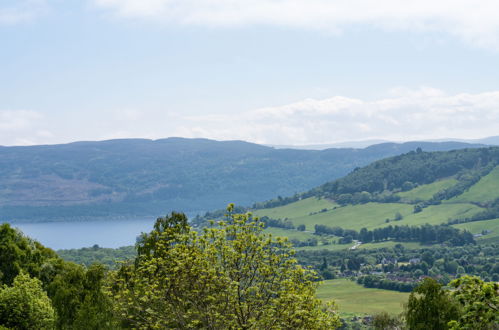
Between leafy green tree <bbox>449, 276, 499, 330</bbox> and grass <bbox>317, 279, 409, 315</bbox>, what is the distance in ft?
424

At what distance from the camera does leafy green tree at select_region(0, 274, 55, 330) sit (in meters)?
30.7

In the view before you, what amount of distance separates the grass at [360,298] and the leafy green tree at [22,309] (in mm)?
117047

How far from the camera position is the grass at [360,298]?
5886 inches

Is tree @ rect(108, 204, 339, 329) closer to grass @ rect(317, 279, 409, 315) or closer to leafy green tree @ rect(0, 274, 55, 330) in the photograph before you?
leafy green tree @ rect(0, 274, 55, 330)

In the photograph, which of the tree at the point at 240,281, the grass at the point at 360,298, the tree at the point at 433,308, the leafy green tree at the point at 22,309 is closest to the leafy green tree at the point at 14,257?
the leafy green tree at the point at 22,309

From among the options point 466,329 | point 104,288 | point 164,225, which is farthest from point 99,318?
point 466,329

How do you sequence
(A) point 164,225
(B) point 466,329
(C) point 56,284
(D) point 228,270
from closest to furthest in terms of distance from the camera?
(B) point 466,329 → (D) point 228,270 → (C) point 56,284 → (A) point 164,225

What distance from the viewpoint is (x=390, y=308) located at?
487ft

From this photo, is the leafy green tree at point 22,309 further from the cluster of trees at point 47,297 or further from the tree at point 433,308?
the tree at point 433,308

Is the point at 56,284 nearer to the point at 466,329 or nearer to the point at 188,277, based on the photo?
the point at 188,277

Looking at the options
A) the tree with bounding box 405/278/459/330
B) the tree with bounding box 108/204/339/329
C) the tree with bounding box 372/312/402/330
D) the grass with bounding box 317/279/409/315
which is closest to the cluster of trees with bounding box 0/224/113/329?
the tree with bounding box 108/204/339/329

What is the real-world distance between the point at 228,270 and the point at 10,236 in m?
27.5

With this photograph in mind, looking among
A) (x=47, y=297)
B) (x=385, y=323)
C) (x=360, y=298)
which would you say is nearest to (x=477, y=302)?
(x=47, y=297)

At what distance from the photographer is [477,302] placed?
1530 centimetres
